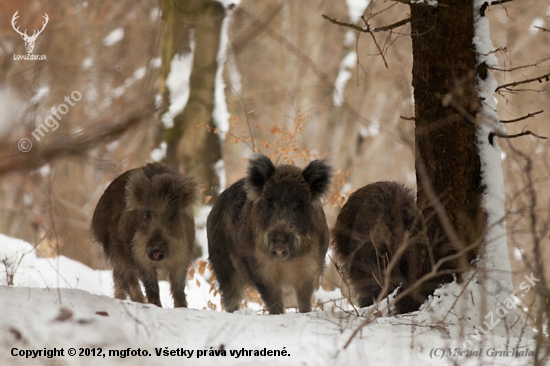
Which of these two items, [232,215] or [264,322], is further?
[232,215]

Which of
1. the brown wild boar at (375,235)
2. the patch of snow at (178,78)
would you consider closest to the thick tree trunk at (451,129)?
the brown wild boar at (375,235)

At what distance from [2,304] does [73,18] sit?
18195mm

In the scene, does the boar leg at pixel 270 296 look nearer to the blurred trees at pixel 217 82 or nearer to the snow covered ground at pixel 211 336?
the snow covered ground at pixel 211 336

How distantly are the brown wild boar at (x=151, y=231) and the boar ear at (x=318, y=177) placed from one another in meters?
1.38

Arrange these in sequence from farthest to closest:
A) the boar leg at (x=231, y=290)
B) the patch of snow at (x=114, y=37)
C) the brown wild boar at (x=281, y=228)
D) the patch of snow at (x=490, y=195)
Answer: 1. the patch of snow at (x=114, y=37)
2. the boar leg at (x=231, y=290)
3. the brown wild boar at (x=281, y=228)
4. the patch of snow at (x=490, y=195)

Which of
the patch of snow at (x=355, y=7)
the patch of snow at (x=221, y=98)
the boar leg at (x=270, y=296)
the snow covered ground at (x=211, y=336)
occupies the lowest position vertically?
the snow covered ground at (x=211, y=336)

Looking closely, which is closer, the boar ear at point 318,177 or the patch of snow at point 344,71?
the boar ear at point 318,177

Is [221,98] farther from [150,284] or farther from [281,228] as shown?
[281,228]

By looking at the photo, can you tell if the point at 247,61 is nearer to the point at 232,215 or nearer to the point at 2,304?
the point at 232,215

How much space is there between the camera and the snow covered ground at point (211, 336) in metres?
4.47

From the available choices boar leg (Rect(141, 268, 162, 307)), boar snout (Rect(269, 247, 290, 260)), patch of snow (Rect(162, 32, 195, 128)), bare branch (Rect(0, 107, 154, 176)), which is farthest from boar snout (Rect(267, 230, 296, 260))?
patch of snow (Rect(162, 32, 195, 128))

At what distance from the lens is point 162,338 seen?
4.80 metres

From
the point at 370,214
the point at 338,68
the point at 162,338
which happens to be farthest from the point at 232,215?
the point at 338,68

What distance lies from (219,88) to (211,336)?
11.5m
